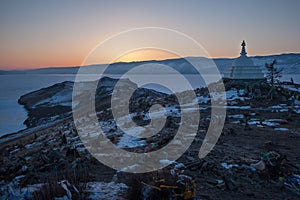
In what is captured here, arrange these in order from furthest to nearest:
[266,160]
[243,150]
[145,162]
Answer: [243,150] → [145,162] → [266,160]

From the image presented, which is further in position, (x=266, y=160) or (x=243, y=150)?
(x=243, y=150)

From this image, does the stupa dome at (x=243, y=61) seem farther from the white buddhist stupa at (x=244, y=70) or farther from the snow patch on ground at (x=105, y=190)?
the snow patch on ground at (x=105, y=190)

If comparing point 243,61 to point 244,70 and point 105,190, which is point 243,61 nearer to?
point 244,70

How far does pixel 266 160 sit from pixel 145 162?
3.67m

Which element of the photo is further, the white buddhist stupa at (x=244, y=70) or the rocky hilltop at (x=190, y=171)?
the white buddhist stupa at (x=244, y=70)

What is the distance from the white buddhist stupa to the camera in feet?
81.9

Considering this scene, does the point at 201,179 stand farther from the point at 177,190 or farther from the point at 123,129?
the point at 123,129

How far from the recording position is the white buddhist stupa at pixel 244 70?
81.9ft

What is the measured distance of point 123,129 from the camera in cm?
1391

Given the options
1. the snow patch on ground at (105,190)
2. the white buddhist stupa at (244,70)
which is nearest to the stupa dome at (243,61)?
the white buddhist stupa at (244,70)

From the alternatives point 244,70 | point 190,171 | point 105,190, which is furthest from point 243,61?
point 105,190

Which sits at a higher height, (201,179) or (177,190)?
(177,190)

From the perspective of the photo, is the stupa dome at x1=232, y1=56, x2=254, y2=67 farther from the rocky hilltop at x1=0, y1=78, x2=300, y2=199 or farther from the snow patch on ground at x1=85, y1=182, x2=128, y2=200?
the snow patch on ground at x1=85, y1=182, x2=128, y2=200

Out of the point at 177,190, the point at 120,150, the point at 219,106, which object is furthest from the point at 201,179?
the point at 219,106
